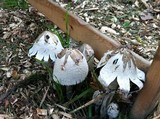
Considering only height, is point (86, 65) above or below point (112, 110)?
above

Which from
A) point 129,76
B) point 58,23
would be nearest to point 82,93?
point 129,76

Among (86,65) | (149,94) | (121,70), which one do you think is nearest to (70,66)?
(86,65)

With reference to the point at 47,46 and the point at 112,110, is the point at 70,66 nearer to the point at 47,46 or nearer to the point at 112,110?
the point at 47,46

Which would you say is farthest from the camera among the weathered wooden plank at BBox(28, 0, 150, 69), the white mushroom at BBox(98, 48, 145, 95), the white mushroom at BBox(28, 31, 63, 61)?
the weathered wooden plank at BBox(28, 0, 150, 69)

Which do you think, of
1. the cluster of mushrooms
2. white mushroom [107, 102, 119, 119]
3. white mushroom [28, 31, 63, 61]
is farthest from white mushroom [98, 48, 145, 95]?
white mushroom [28, 31, 63, 61]

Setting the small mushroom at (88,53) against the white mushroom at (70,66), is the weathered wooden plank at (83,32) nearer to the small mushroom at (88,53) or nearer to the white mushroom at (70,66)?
the small mushroom at (88,53)

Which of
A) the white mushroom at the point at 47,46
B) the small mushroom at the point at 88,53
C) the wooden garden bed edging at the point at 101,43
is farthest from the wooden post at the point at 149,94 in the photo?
the white mushroom at the point at 47,46

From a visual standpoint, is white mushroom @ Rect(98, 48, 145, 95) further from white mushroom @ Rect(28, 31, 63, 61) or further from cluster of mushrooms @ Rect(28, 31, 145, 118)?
white mushroom @ Rect(28, 31, 63, 61)
